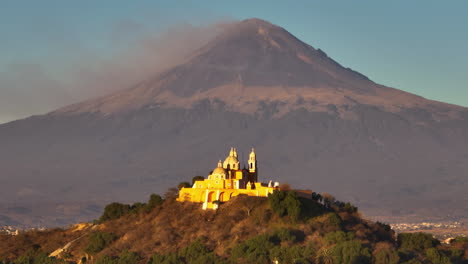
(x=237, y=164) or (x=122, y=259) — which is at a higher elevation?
(x=237, y=164)

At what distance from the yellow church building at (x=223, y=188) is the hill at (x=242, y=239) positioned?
46.7 inches

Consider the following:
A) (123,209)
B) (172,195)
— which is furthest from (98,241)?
(172,195)

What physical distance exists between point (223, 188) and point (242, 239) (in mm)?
10131

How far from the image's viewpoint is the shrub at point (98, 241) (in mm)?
121625

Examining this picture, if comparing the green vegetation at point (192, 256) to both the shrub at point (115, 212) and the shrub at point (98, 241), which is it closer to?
the shrub at point (98, 241)

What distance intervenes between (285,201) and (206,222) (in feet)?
25.9

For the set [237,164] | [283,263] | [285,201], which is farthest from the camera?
[237,164]

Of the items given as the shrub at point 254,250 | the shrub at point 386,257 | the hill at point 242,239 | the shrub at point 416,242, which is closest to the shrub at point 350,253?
the hill at point 242,239

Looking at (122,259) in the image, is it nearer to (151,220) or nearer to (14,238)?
(151,220)

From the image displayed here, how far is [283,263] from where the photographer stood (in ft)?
364

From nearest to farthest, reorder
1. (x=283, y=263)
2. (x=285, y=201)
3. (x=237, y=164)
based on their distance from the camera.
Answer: (x=283, y=263), (x=285, y=201), (x=237, y=164)

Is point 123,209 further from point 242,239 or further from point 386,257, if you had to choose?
point 386,257

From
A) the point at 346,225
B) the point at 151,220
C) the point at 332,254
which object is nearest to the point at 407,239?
the point at 346,225

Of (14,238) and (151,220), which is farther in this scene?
(14,238)
